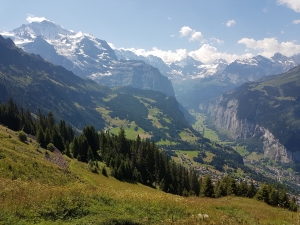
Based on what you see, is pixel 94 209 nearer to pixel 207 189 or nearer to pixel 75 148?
pixel 207 189

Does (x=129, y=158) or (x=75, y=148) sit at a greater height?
(x=75, y=148)

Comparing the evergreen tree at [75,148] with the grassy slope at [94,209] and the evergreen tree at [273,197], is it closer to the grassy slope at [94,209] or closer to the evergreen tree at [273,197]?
the evergreen tree at [273,197]

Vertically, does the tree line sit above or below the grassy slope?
below

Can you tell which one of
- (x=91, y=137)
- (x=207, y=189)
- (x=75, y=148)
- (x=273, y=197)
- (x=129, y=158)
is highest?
(x=273, y=197)

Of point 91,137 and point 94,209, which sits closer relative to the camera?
point 94,209

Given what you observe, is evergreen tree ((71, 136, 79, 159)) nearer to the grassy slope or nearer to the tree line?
the tree line

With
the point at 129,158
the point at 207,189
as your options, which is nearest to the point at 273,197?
the point at 207,189

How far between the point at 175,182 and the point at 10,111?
270ft

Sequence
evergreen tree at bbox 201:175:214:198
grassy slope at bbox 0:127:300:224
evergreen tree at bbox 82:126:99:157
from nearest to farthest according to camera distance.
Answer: grassy slope at bbox 0:127:300:224, evergreen tree at bbox 201:175:214:198, evergreen tree at bbox 82:126:99:157

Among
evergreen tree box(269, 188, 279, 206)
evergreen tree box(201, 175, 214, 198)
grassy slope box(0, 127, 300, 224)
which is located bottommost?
evergreen tree box(201, 175, 214, 198)

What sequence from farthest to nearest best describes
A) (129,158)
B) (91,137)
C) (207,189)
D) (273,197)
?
(91,137), (129,158), (207,189), (273,197)

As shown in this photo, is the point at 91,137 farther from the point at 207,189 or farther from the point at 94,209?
the point at 94,209

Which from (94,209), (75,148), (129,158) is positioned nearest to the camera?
(94,209)

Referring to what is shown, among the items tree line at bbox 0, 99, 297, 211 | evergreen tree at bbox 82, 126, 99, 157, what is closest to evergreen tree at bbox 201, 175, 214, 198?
tree line at bbox 0, 99, 297, 211
